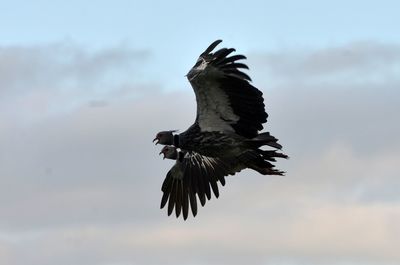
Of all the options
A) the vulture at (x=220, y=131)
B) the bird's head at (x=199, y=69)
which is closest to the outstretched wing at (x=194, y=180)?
the vulture at (x=220, y=131)

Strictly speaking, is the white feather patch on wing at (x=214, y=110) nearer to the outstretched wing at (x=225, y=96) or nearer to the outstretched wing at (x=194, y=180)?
the outstretched wing at (x=225, y=96)

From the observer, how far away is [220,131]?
30.1 meters

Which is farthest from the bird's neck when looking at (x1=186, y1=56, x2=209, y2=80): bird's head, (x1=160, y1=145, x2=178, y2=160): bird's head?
(x1=186, y1=56, x2=209, y2=80): bird's head

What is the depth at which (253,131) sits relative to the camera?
1172 inches

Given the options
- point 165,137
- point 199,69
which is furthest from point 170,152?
point 199,69

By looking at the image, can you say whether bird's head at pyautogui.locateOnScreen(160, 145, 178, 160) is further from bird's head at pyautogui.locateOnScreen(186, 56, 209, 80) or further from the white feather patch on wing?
bird's head at pyautogui.locateOnScreen(186, 56, 209, 80)

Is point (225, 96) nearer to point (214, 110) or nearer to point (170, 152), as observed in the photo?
point (214, 110)

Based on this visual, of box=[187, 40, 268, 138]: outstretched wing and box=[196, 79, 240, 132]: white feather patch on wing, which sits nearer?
box=[187, 40, 268, 138]: outstretched wing

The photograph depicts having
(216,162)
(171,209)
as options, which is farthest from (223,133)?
(171,209)

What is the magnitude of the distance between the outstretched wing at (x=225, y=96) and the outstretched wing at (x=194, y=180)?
829 mm

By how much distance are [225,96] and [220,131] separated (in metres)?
1.05

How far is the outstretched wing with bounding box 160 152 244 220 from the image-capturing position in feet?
98.6

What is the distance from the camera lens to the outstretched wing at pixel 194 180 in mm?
30062

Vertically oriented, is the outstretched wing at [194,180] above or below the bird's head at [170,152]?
below
